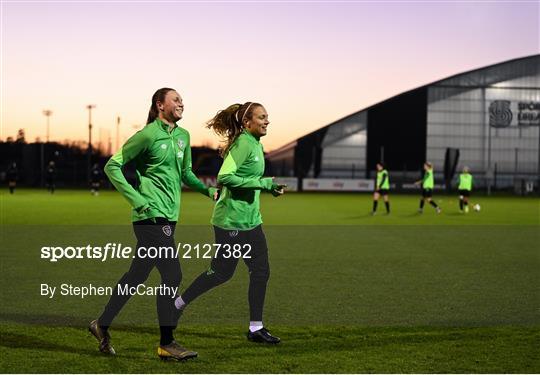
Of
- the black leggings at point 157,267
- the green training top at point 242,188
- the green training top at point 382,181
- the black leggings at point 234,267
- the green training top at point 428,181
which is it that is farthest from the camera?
the green training top at point 428,181

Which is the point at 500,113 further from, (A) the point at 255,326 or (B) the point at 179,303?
(B) the point at 179,303

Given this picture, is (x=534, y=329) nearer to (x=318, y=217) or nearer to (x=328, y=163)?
(x=318, y=217)

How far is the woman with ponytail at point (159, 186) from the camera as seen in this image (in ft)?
17.6

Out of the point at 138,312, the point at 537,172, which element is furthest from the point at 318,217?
the point at 537,172

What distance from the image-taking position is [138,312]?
7.45m

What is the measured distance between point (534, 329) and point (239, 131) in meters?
3.27

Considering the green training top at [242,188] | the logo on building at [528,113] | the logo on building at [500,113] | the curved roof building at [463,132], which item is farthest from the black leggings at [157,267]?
the logo on building at [528,113]

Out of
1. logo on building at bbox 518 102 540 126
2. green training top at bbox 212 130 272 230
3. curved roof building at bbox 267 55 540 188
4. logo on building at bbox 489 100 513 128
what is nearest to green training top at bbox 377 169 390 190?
green training top at bbox 212 130 272 230

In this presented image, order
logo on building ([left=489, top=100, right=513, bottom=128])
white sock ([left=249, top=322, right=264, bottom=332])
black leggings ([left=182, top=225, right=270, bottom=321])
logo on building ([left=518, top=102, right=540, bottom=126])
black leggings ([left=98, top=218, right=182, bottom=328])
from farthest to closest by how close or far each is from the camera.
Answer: logo on building ([left=518, top=102, right=540, bottom=126]), logo on building ([left=489, top=100, right=513, bottom=128]), white sock ([left=249, top=322, right=264, bottom=332]), black leggings ([left=182, top=225, right=270, bottom=321]), black leggings ([left=98, top=218, right=182, bottom=328])

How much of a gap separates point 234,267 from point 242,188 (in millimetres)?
711

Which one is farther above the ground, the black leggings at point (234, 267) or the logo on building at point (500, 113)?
the logo on building at point (500, 113)

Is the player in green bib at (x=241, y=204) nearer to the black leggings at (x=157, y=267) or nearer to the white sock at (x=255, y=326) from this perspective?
the white sock at (x=255, y=326)

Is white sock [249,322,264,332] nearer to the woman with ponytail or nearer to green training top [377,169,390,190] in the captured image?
the woman with ponytail

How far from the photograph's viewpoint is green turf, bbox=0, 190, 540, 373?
5.55m
